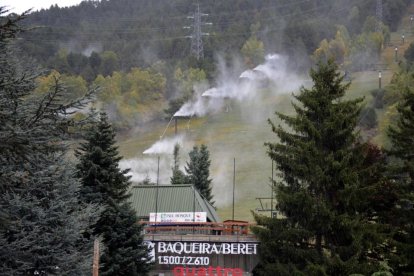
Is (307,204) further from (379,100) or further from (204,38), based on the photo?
(204,38)

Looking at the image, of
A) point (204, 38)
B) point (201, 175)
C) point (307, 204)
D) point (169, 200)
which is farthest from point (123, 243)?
point (204, 38)

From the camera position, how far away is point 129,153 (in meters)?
103

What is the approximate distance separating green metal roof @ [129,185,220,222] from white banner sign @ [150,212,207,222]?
937 mm

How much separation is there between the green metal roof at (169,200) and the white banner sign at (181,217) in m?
0.94

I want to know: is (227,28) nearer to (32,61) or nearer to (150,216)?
(150,216)

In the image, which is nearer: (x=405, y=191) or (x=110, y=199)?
(x=405, y=191)

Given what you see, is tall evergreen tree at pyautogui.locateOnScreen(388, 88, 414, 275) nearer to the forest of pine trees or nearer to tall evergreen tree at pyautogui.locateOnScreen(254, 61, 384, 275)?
the forest of pine trees

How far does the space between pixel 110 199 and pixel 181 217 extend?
1650 centimetres

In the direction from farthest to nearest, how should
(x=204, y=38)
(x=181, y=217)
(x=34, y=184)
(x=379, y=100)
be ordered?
1. (x=204, y=38)
2. (x=379, y=100)
3. (x=181, y=217)
4. (x=34, y=184)

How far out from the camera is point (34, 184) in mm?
18969

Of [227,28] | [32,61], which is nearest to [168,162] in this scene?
[32,61]

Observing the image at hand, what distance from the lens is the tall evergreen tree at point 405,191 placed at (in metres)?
24.1

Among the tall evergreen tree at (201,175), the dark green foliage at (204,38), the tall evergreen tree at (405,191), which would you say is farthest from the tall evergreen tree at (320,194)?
the dark green foliage at (204,38)

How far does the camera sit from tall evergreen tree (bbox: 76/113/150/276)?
26.0m
